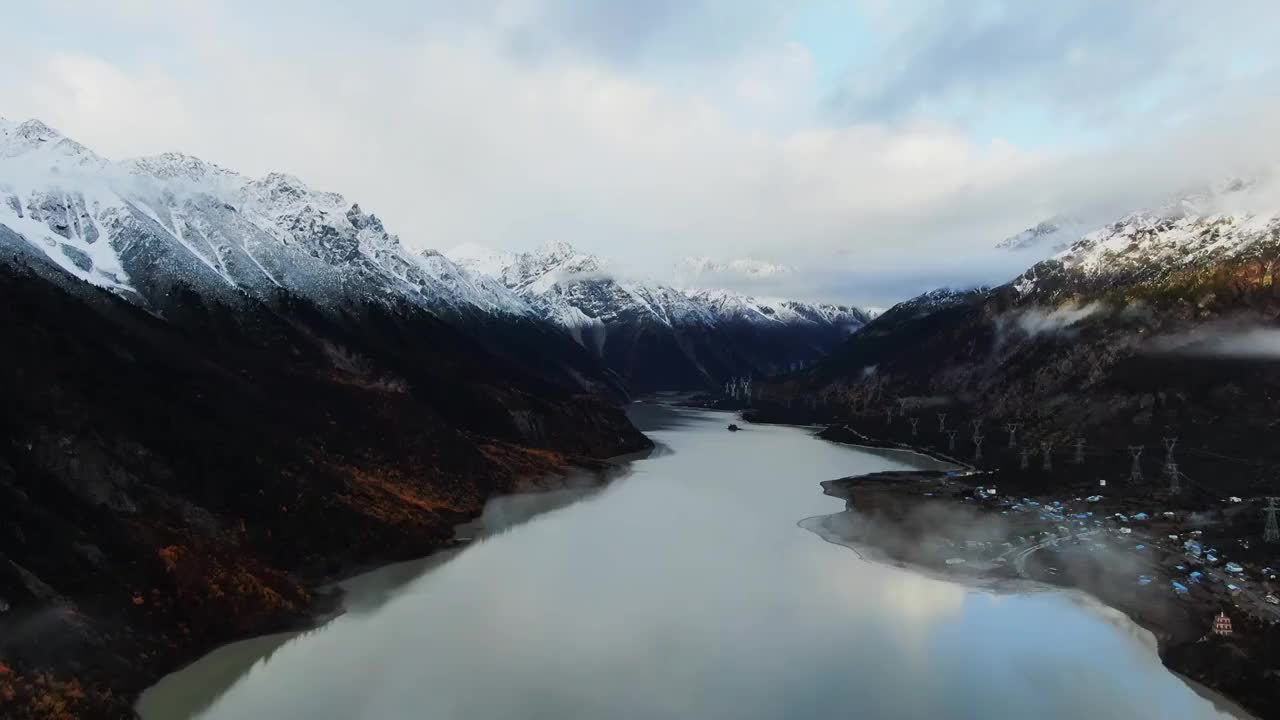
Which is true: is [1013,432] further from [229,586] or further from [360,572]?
[229,586]

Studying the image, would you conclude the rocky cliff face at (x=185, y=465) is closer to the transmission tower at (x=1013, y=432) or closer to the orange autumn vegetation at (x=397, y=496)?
the orange autumn vegetation at (x=397, y=496)

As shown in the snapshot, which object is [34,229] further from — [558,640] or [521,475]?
[558,640]

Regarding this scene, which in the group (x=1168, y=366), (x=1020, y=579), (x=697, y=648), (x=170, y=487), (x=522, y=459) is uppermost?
(x=1168, y=366)

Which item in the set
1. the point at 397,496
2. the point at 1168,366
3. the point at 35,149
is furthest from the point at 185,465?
the point at 35,149

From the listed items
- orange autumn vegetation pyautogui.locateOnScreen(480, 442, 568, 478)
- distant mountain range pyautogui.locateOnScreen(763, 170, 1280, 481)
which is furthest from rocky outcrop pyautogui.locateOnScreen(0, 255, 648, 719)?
distant mountain range pyautogui.locateOnScreen(763, 170, 1280, 481)

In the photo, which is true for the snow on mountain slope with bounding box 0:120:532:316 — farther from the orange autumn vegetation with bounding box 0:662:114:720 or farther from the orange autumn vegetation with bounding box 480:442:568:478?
the orange autumn vegetation with bounding box 0:662:114:720

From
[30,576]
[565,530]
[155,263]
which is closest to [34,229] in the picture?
A: [155,263]
